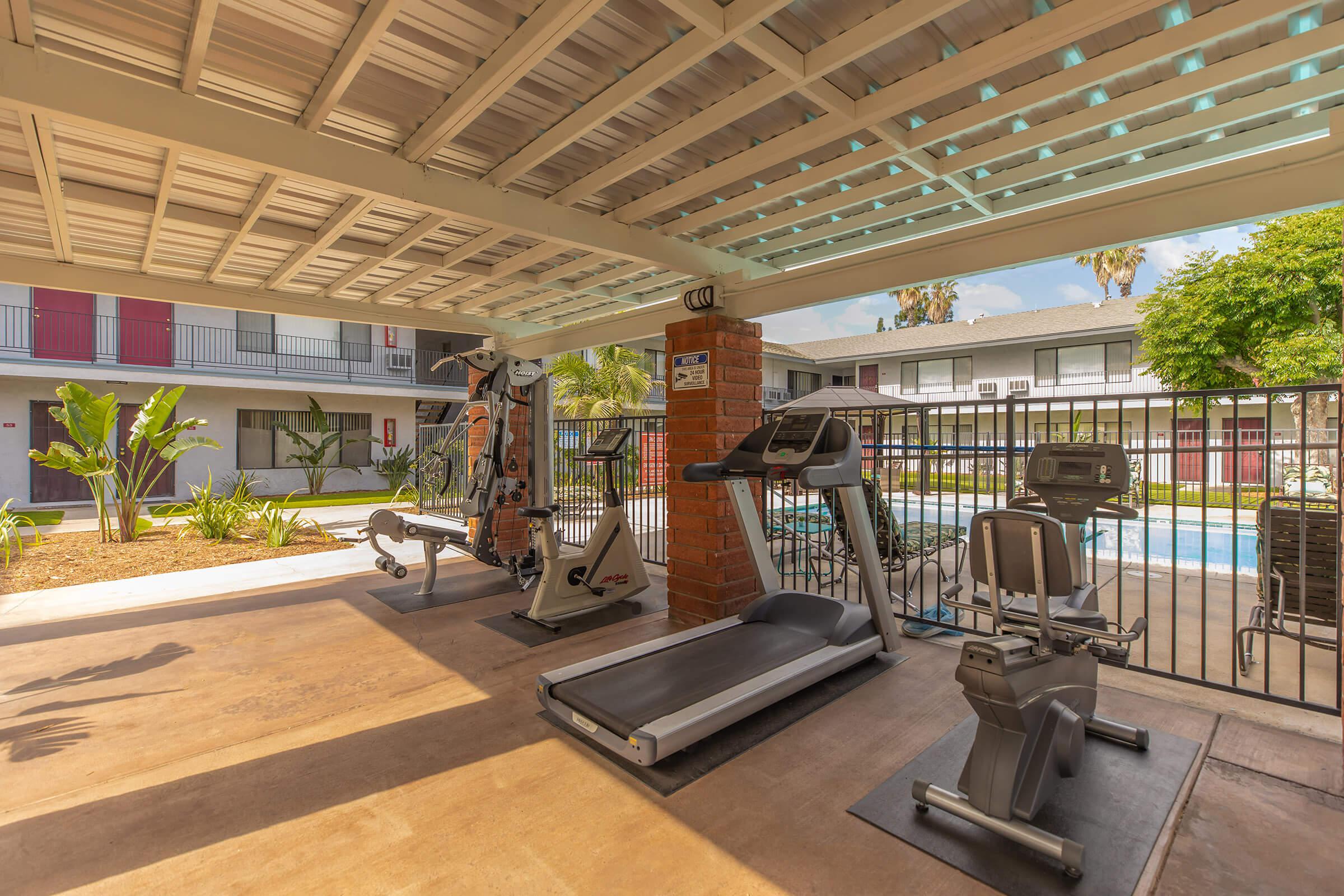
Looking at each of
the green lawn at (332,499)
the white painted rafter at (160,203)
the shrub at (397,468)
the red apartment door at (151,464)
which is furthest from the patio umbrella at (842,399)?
the red apartment door at (151,464)

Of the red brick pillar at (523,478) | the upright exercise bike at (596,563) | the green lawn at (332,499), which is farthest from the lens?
the green lawn at (332,499)

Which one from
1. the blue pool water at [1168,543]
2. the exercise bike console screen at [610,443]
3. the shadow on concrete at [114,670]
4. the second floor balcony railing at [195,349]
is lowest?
the blue pool water at [1168,543]

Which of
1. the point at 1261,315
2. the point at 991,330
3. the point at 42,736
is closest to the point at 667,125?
the point at 42,736

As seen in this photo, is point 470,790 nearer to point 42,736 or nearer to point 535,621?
point 535,621

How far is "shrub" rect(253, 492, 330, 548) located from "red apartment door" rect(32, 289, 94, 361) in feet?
23.7

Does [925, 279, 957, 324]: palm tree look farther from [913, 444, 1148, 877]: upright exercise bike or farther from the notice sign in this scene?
[913, 444, 1148, 877]: upright exercise bike

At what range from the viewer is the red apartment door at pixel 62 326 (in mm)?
11820

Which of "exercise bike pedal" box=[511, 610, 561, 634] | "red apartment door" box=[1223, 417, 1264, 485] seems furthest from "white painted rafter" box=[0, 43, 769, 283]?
"red apartment door" box=[1223, 417, 1264, 485]

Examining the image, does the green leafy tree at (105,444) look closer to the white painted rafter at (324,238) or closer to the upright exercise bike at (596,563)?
the white painted rafter at (324,238)

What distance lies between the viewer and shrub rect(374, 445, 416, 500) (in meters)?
14.3

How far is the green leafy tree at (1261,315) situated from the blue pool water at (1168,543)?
13.8ft

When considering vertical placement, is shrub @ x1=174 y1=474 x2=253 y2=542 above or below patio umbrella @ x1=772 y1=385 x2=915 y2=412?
below

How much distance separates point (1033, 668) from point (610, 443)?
10.9 feet

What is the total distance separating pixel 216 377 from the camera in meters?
12.7
